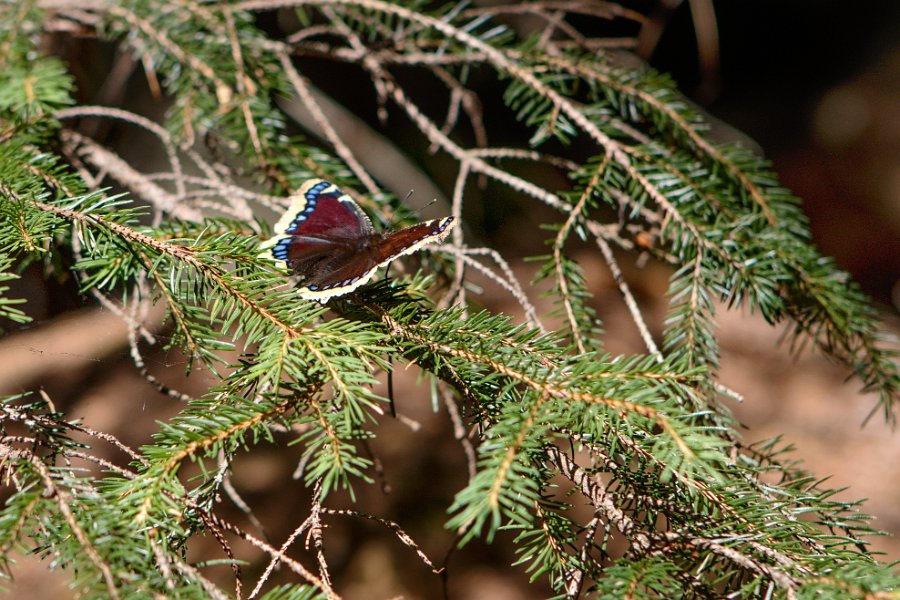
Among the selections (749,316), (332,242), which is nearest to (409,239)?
(332,242)

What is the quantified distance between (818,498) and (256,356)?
668mm

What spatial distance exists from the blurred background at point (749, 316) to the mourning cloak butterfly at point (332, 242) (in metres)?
0.94

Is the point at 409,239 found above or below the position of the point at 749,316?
above

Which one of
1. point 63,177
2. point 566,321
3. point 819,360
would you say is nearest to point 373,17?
point 63,177

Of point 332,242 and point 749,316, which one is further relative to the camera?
point 749,316

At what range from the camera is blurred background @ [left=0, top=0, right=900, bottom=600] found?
2.24 meters

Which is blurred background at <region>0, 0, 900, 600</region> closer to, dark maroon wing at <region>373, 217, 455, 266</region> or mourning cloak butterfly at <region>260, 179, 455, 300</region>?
mourning cloak butterfly at <region>260, 179, 455, 300</region>

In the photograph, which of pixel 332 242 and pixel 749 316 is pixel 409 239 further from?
pixel 749 316

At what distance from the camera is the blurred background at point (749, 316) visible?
→ 2236mm

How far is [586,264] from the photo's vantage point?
11.3 feet

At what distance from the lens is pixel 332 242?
938mm

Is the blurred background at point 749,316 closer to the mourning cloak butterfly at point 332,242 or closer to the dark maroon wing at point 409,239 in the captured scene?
the mourning cloak butterfly at point 332,242

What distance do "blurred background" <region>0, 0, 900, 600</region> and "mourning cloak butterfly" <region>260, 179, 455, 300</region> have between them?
939mm

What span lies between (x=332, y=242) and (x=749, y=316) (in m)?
1.82
